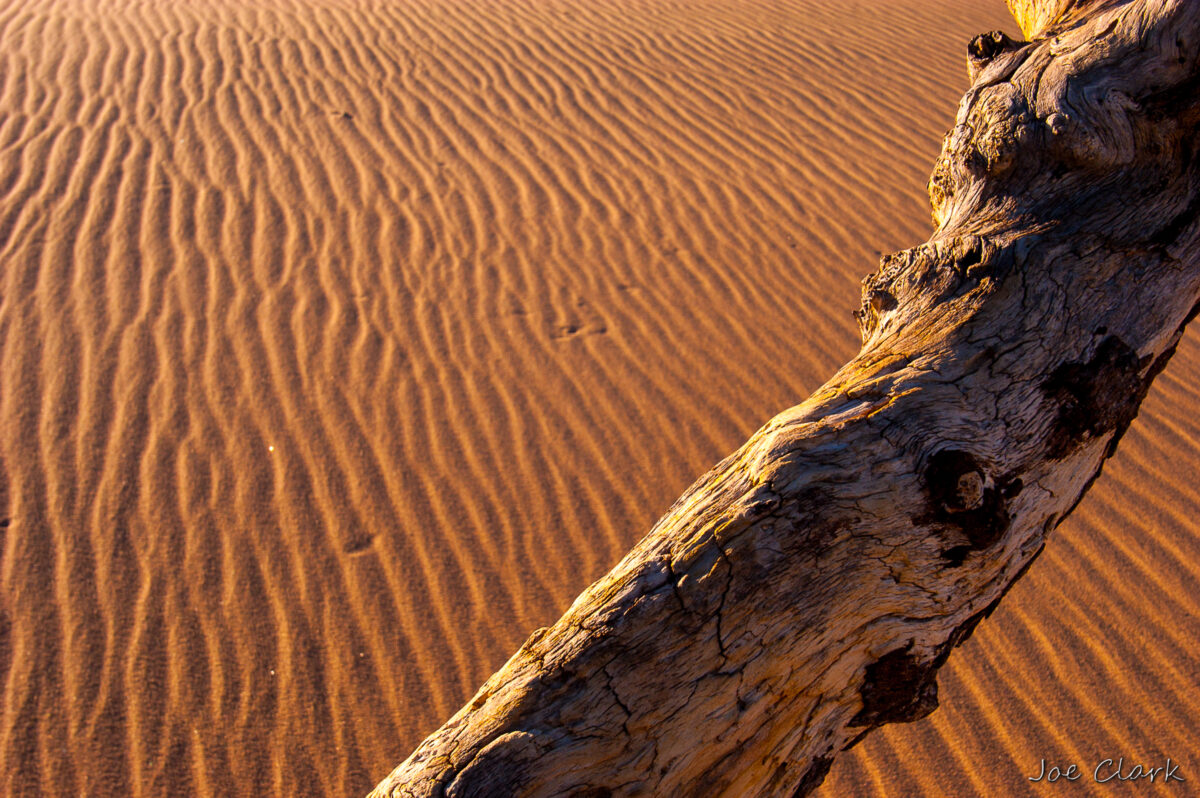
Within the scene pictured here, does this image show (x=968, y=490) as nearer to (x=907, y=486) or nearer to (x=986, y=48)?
(x=907, y=486)

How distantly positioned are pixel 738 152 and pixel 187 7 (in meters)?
5.91

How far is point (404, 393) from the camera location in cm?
421

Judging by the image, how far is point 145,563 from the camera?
3.39 m

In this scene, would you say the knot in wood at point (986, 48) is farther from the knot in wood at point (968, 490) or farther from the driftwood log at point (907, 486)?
the knot in wood at point (968, 490)

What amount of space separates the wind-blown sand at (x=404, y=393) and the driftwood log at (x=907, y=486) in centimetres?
186

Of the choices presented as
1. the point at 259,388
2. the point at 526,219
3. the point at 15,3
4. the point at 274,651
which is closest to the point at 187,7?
the point at 15,3

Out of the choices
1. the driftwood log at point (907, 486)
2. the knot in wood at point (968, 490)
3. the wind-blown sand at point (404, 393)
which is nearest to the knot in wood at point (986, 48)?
the driftwood log at point (907, 486)

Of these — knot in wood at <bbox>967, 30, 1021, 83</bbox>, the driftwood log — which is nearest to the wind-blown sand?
the driftwood log

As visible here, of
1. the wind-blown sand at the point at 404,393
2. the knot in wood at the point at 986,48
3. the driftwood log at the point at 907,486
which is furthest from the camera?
the wind-blown sand at the point at 404,393

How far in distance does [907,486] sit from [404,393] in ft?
10.9

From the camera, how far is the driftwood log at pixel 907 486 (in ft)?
3.69

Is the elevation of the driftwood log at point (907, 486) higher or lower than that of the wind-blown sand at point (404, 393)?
lower

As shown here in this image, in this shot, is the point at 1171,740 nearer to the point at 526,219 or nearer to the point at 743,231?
the point at 743,231

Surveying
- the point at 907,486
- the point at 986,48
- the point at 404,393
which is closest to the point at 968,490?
the point at 907,486
